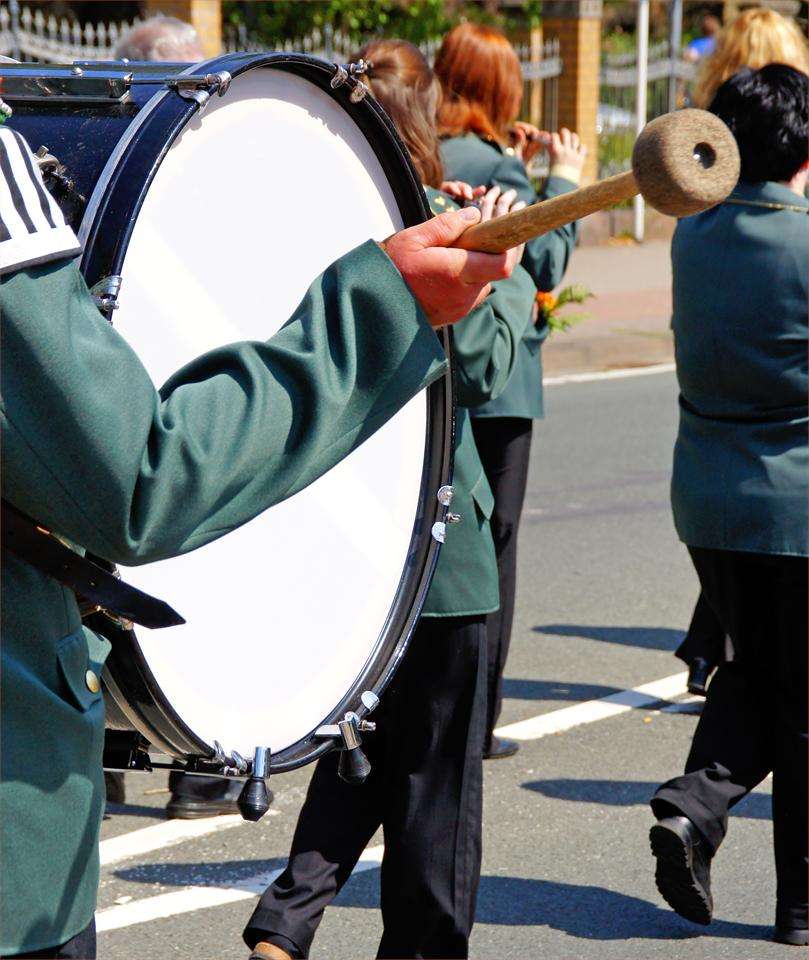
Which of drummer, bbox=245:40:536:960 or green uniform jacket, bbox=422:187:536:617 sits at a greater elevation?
green uniform jacket, bbox=422:187:536:617

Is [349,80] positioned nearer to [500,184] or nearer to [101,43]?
[500,184]

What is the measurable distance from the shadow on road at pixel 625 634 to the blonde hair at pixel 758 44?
1754mm

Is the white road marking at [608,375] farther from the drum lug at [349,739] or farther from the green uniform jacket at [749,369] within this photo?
the drum lug at [349,739]

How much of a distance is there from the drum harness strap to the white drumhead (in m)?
0.16

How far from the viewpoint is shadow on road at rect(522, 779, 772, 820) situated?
13.2 ft

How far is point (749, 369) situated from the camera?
11.1 feet

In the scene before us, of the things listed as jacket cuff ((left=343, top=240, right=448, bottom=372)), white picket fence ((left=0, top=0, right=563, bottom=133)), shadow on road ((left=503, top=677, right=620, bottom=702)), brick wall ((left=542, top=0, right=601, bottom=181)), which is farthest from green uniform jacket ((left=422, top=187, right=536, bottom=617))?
brick wall ((left=542, top=0, right=601, bottom=181))

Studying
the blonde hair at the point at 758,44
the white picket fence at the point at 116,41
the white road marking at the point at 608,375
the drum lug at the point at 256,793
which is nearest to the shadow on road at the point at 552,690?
the blonde hair at the point at 758,44

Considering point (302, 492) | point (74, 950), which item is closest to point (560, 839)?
point (302, 492)

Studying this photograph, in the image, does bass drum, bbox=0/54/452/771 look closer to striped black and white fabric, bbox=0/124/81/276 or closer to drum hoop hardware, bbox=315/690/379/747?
drum hoop hardware, bbox=315/690/379/747

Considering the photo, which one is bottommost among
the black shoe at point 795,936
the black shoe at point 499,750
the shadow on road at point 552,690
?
the shadow on road at point 552,690

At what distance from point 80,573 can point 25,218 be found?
35 cm

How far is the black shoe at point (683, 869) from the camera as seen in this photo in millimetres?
3240

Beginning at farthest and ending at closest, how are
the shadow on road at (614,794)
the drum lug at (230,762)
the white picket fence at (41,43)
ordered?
the white picket fence at (41,43) < the shadow on road at (614,794) < the drum lug at (230,762)
